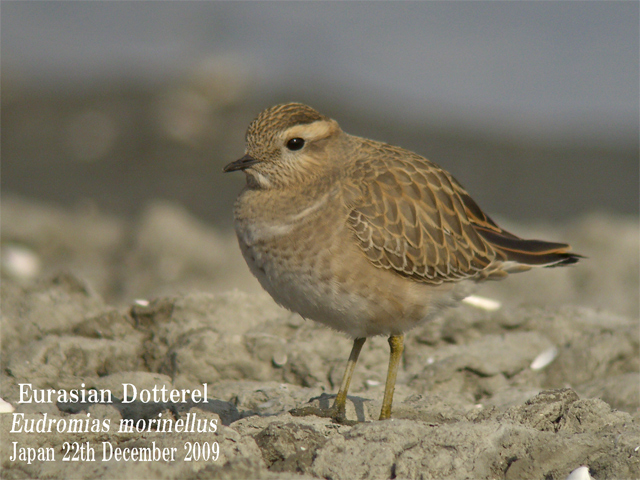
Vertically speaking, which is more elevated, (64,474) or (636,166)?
(636,166)

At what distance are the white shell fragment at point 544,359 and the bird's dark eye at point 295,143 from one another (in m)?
2.95

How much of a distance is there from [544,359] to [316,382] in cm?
206

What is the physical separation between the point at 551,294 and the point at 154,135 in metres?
13.8

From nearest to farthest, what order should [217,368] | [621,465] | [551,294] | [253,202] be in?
[621,465] → [253,202] → [217,368] → [551,294]

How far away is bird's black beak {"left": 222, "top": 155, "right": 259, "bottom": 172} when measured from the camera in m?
A: 5.79

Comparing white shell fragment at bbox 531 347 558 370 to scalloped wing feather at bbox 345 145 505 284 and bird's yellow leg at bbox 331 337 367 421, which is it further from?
bird's yellow leg at bbox 331 337 367 421

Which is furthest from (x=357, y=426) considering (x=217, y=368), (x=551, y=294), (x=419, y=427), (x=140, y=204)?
(x=140, y=204)

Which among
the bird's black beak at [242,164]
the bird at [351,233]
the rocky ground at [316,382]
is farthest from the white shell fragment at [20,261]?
the bird at [351,233]

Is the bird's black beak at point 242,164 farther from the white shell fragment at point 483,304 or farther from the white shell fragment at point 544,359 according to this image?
the white shell fragment at point 483,304

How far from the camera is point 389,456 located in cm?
429

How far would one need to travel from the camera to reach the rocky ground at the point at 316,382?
166 inches

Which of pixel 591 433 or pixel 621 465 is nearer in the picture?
pixel 621 465

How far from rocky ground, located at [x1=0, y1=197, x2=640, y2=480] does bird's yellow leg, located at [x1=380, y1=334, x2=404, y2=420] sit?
0.12 meters

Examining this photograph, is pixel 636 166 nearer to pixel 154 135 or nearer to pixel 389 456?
pixel 154 135
